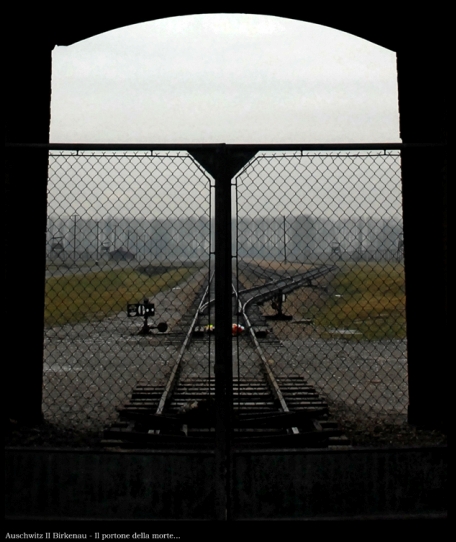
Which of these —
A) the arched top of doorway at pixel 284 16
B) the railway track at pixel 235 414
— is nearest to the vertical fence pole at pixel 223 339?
the railway track at pixel 235 414

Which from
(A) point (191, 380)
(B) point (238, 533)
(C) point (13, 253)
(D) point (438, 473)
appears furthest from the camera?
(A) point (191, 380)

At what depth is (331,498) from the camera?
384 cm

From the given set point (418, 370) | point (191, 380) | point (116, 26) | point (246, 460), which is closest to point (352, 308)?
point (191, 380)

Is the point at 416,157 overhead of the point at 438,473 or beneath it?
overhead

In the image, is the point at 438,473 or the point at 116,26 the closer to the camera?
the point at 438,473

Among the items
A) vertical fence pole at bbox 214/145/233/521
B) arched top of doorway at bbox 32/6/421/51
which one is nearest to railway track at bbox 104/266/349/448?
vertical fence pole at bbox 214/145/233/521

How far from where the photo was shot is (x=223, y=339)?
377 centimetres

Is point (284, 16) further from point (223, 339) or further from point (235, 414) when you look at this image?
point (235, 414)

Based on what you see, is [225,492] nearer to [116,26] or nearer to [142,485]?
[142,485]

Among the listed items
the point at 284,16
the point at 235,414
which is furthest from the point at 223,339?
the point at 284,16

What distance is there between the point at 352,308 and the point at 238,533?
1836 cm

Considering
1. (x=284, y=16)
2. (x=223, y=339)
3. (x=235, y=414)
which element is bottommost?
(x=235, y=414)

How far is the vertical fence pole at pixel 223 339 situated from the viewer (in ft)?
12.2

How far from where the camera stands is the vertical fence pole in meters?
3.71
